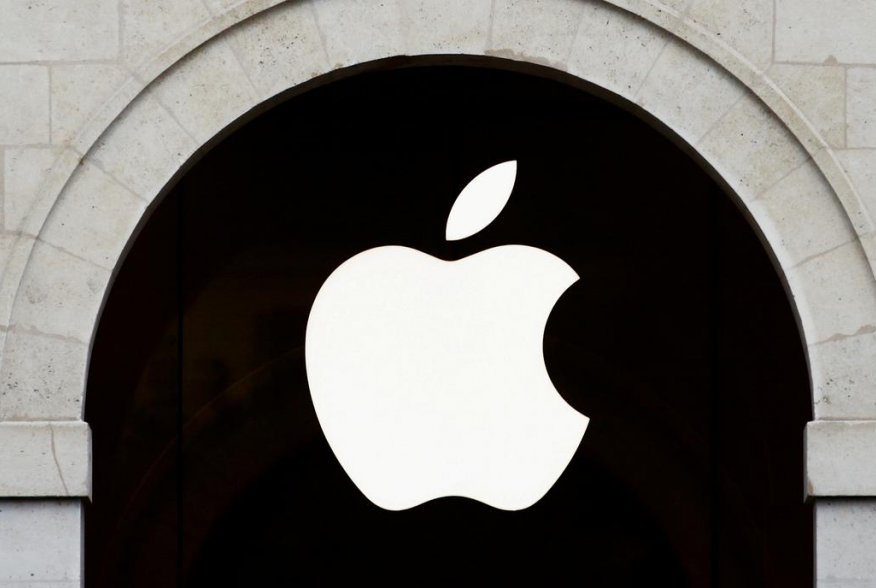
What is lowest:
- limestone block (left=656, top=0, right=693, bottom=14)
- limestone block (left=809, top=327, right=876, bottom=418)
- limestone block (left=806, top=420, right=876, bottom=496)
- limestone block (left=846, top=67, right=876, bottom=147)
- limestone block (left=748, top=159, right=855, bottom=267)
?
limestone block (left=806, top=420, right=876, bottom=496)

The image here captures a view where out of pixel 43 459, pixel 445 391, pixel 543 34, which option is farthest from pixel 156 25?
pixel 445 391

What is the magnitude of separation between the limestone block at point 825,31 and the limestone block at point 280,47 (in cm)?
252

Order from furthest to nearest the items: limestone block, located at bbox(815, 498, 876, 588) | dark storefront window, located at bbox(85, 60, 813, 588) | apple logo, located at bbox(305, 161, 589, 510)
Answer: dark storefront window, located at bbox(85, 60, 813, 588) → apple logo, located at bbox(305, 161, 589, 510) → limestone block, located at bbox(815, 498, 876, 588)

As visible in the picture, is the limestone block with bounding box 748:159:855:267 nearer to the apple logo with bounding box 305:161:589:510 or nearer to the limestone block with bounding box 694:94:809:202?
the limestone block with bounding box 694:94:809:202

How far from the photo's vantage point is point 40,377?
8.30 meters

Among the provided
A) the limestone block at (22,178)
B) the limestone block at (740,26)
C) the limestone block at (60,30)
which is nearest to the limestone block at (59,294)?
the limestone block at (22,178)

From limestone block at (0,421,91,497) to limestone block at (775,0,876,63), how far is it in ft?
14.1

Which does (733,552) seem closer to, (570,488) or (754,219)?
(570,488)

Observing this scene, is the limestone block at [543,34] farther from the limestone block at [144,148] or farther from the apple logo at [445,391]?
the apple logo at [445,391]

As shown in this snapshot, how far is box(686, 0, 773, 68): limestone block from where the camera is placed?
8516mm

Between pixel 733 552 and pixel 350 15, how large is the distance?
4.84m

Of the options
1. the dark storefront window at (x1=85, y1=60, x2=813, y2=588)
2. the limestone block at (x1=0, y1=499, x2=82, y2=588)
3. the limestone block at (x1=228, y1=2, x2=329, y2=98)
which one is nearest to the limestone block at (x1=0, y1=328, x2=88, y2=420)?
the limestone block at (x1=0, y1=499, x2=82, y2=588)

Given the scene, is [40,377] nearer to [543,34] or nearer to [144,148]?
[144,148]

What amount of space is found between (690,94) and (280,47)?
2236 millimetres
